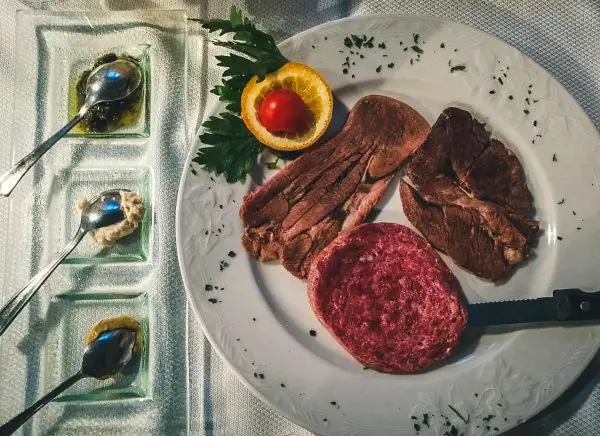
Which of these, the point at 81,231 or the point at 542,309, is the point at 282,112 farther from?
the point at 542,309

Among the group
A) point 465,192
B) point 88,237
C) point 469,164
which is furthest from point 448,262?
point 88,237

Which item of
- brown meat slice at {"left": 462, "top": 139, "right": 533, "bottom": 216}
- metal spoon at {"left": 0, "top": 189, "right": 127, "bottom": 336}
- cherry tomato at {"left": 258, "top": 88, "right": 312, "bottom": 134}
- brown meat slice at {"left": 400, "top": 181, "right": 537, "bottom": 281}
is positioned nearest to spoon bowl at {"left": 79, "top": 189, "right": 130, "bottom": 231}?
metal spoon at {"left": 0, "top": 189, "right": 127, "bottom": 336}

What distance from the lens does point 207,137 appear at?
7.98 feet

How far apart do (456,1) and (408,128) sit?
27.7 inches

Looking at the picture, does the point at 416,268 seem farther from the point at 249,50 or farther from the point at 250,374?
the point at 249,50

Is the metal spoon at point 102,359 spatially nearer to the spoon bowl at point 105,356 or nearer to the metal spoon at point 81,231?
the spoon bowl at point 105,356

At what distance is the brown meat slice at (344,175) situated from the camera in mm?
2490

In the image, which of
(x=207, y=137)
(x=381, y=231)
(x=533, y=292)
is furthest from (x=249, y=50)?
(x=533, y=292)

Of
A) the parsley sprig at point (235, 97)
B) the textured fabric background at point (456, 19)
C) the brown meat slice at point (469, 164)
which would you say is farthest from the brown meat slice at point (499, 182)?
the parsley sprig at point (235, 97)

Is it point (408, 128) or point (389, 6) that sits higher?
point (389, 6)

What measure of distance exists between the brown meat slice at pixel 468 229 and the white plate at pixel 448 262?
0.28ft

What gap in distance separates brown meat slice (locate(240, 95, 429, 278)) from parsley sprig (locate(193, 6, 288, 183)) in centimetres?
18

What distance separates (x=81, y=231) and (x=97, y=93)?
24.4 inches

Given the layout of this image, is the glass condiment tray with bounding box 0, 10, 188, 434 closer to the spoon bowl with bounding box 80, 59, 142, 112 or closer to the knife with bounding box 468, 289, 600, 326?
the spoon bowl with bounding box 80, 59, 142, 112
